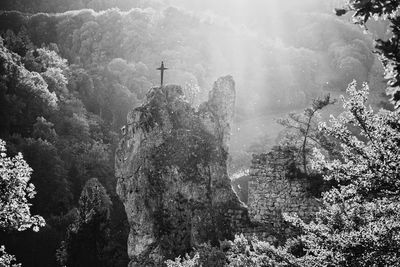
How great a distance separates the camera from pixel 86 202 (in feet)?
73.4

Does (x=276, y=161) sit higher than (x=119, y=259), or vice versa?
(x=276, y=161)

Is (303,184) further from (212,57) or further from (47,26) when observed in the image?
(47,26)

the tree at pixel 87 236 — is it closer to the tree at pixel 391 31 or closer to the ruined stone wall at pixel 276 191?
the ruined stone wall at pixel 276 191

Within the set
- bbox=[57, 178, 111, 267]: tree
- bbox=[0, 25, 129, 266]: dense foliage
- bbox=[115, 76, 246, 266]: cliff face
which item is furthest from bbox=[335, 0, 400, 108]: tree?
bbox=[0, 25, 129, 266]: dense foliage

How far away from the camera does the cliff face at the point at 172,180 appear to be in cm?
1459

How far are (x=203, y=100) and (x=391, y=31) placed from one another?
4092 cm

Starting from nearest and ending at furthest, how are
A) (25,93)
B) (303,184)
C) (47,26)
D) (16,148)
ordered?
(303,184)
(16,148)
(25,93)
(47,26)

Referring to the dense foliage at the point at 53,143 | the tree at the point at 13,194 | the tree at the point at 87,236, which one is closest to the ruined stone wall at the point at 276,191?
the tree at the point at 13,194

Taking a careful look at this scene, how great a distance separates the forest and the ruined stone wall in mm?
616

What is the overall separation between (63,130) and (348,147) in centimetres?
3425

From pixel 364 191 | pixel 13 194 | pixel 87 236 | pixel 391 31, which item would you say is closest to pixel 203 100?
pixel 87 236

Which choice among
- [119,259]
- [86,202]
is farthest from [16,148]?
[119,259]

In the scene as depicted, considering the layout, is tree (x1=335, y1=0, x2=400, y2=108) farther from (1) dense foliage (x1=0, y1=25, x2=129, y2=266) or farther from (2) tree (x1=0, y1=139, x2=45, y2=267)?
(1) dense foliage (x1=0, y1=25, x2=129, y2=266)

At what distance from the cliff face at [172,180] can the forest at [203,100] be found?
104 centimetres
